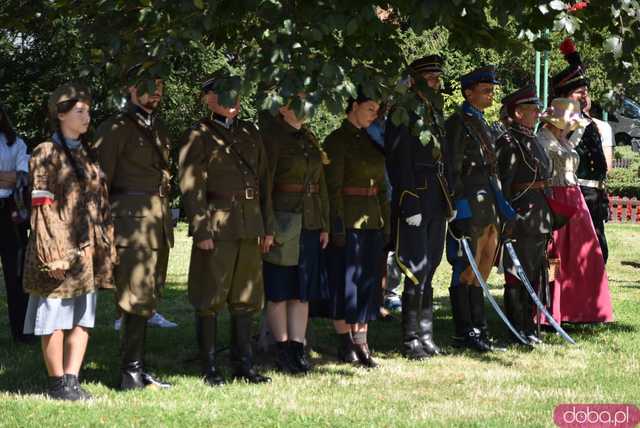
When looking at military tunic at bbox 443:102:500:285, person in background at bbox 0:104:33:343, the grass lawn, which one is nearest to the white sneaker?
the grass lawn

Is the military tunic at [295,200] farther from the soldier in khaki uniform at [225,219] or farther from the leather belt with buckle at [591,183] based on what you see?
the leather belt with buckle at [591,183]

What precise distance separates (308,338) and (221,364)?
2.81ft

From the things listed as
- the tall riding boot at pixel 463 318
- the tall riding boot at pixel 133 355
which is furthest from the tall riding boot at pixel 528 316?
the tall riding boot at pixel 133 355

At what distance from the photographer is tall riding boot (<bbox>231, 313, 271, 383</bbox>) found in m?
6.87

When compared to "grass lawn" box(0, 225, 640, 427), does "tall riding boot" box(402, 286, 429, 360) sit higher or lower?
higher

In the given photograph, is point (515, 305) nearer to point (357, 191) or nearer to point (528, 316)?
point (528, 316)

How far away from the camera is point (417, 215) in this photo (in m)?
7.67

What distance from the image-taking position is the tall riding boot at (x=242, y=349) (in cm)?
687

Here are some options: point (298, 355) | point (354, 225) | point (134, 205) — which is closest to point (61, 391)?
point (134, 205)

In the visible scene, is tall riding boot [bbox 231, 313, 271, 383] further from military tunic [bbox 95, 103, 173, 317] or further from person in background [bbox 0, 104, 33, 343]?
person in background [bbox 0, 104, 33, 343]

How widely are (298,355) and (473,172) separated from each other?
2041 mm

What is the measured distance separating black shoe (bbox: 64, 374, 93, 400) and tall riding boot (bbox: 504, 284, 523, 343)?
374cm

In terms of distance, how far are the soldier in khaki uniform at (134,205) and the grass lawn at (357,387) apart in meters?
0.51

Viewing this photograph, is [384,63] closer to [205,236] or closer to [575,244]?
[205,236]
